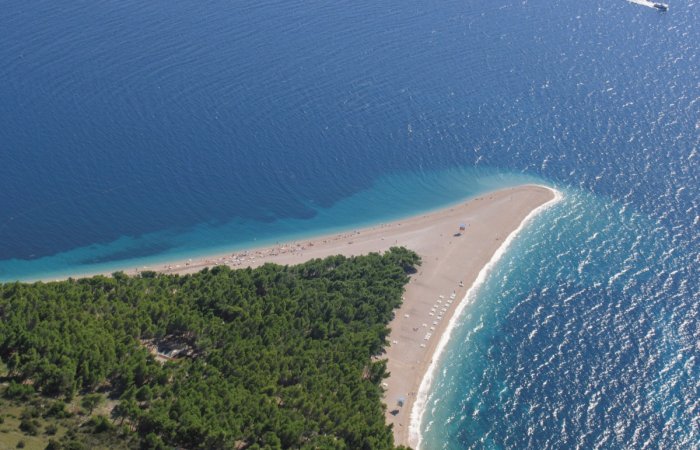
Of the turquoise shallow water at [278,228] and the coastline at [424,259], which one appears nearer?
the coastline at [424,259]

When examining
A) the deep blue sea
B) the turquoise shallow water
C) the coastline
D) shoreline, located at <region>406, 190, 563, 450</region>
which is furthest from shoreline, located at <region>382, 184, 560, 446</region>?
the turquoise shallow water

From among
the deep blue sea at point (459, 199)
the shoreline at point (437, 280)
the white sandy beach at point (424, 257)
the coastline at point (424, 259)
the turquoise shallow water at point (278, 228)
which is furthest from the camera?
the turquoise shallow water at point (278, 228)

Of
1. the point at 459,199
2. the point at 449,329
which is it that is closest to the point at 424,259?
the point at 449,329

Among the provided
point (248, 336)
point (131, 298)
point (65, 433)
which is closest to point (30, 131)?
point (131, 298)

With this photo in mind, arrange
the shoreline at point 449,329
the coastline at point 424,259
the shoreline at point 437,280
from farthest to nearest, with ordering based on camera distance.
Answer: the coastline at point 424,259, the shoreline at point 437,280, the shoreline at point 449,329

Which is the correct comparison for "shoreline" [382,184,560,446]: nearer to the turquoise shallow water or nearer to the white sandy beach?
the white sandy beach

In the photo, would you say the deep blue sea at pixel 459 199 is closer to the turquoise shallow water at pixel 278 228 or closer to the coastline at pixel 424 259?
the turquoise shallow water at pixel 278 228

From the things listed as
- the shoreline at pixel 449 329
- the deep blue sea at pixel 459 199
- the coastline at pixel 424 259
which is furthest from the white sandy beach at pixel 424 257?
the deep blue sea at pixel 459 199
